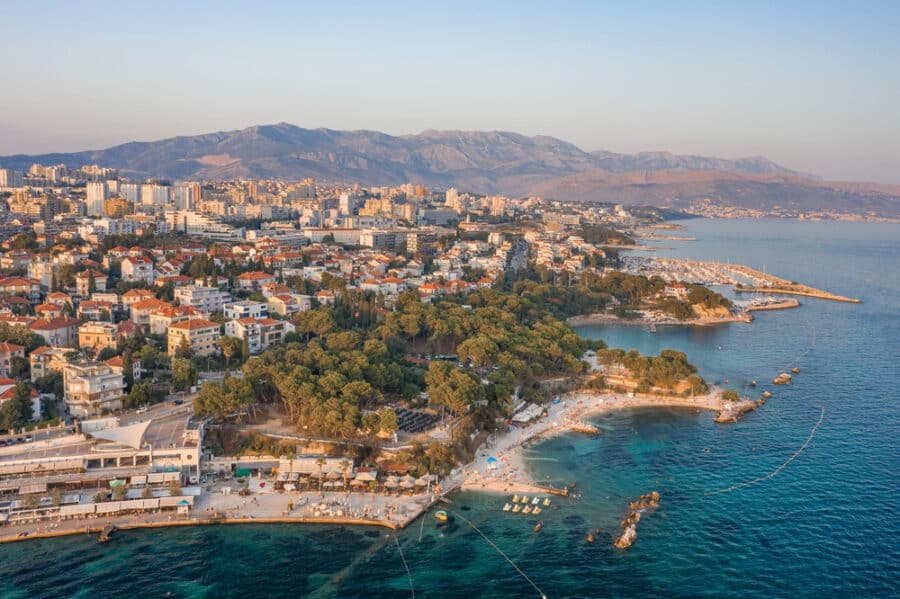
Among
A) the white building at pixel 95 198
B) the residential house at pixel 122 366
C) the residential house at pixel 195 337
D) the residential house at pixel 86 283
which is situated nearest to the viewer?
the residential house at pixel 122 366

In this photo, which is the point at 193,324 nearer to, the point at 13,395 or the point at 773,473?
the point at 13,395

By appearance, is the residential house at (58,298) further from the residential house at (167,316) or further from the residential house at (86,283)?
the residential house at (167,316)

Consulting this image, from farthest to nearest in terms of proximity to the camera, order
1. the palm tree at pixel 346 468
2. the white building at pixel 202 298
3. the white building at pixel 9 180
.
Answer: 1. the white building at pixel 9 180
2. the white building at pixel 202 298
3. the palm tree at pixel 346 468

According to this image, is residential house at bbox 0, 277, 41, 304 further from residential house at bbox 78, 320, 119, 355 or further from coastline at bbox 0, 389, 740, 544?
coastline at bbox 0, 389, 740, 544

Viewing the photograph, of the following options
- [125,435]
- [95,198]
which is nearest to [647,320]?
[125,435]

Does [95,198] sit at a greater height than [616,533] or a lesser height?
greater

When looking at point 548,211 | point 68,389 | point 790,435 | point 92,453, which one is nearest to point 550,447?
point 790,435

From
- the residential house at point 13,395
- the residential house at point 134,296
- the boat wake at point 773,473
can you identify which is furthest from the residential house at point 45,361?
the boat wake at point 773,473

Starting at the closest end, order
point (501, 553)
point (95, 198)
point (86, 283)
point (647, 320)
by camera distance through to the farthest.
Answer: point (501, 553)
point (86, 283)
point (647, 320)
point (95, 198)

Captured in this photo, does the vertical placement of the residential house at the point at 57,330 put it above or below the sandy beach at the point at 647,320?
above
